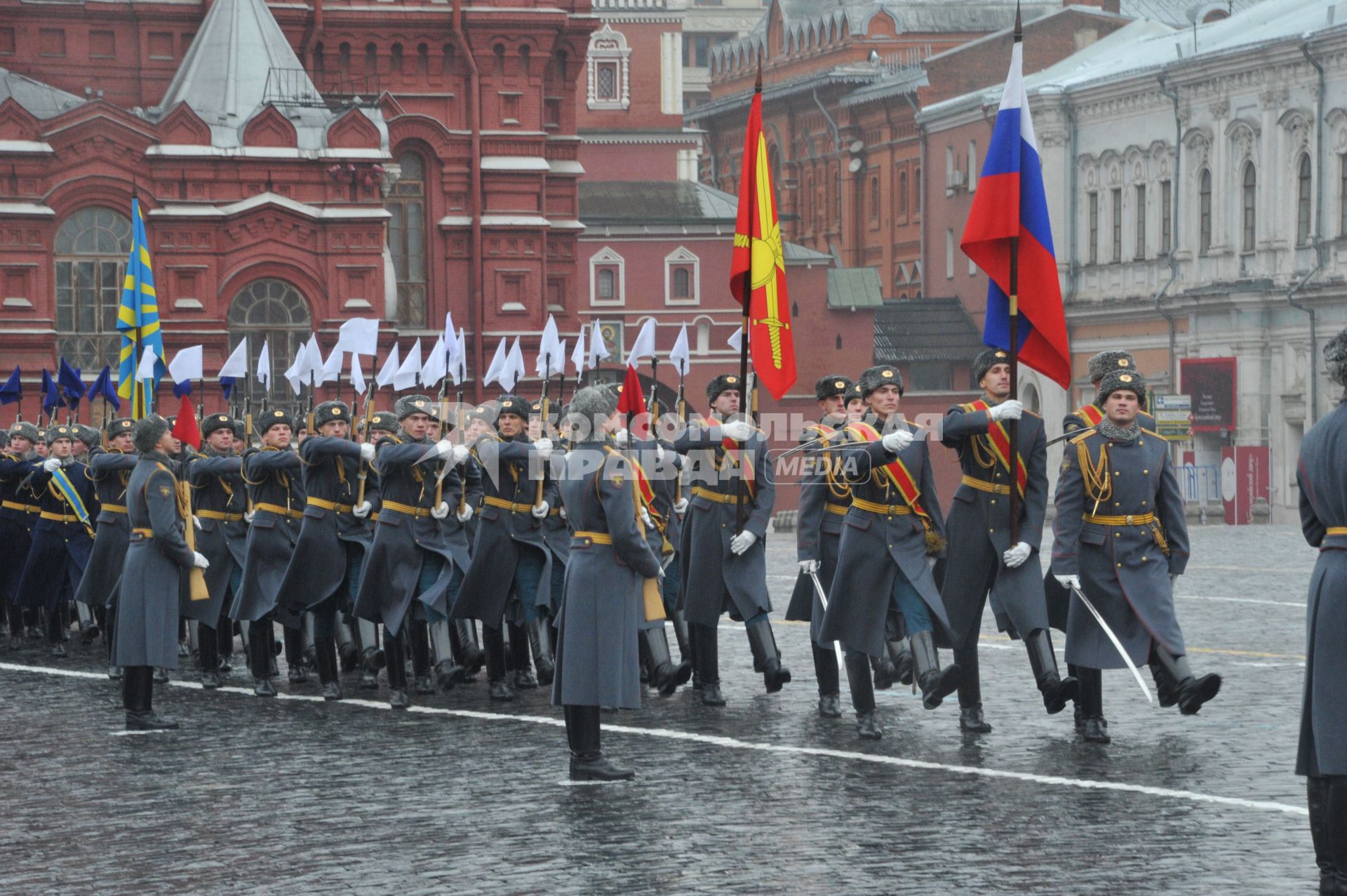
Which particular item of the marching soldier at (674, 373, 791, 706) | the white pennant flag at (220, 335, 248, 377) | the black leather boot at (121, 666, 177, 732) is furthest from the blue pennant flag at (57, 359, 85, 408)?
the marching soldier at (674, 373, 791, 706)

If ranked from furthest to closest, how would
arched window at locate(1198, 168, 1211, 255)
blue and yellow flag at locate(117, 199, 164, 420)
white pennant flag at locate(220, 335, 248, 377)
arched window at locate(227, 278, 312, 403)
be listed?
1. arched window at locate(1198, 168, 1211, 255)
2. arched window at locate(227, 278, 312, 403)
3. blue and yellow flag at locate(117, 199, 164, 420)
4. white pennant flag at locate(220, 335, 248, 377)

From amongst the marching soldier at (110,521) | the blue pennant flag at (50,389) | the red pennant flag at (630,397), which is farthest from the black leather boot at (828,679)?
the blue pennant flag at (50,389)

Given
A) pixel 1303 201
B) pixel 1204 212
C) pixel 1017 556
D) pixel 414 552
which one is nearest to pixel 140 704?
pixel 414 552

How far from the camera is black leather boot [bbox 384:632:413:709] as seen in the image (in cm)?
1401

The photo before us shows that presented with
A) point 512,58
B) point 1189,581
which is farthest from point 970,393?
point 1189,581

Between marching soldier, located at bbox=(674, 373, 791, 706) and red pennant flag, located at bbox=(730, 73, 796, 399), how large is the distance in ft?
0.90

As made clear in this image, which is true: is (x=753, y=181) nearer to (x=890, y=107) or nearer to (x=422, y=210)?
(x=422, y=210)

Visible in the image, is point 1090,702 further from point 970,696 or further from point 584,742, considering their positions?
point 584,742

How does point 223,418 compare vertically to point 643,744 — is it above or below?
above

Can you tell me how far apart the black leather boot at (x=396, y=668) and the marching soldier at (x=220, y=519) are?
207 centimetres

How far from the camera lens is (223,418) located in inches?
623

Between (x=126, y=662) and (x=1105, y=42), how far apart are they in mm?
50985

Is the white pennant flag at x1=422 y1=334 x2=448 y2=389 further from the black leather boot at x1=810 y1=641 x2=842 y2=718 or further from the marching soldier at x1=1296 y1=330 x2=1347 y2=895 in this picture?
the marching soldier at x1=1296 y1=330 x2=1347 y2=895

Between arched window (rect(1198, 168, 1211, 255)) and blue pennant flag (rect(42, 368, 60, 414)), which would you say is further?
arched window (rect(1198, 168, 1211, 255))
